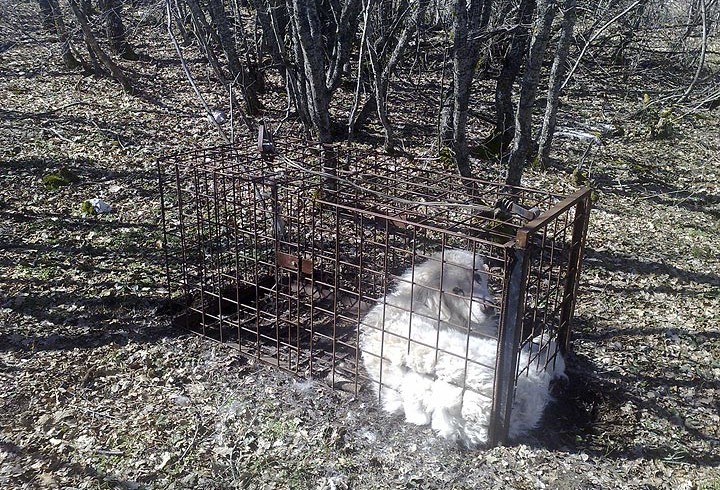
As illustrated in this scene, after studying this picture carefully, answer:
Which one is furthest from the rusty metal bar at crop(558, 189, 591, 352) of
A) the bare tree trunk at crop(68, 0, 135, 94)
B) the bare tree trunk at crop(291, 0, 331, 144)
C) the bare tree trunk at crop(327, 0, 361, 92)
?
the bare tree trunk at crop(68, 0, 135, 94)

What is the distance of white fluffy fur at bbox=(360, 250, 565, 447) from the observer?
3.72 metres

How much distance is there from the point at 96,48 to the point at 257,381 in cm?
843

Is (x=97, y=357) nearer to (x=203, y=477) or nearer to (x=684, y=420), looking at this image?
(x=203, y=477)

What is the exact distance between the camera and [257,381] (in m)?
4.36

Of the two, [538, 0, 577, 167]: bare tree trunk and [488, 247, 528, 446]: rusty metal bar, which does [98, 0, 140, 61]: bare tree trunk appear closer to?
[538, 0, 577, 167]: bare tree trunk

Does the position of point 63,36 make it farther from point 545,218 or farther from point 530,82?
point 545,218

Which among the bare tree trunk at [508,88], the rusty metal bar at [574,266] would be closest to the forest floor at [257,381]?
the rusty metal bar at [574,266]

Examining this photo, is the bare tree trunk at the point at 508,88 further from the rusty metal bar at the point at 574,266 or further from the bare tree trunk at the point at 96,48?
the bare tree trunk at the point at 96,48

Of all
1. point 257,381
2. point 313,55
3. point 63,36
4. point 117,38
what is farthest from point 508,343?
point 117,38

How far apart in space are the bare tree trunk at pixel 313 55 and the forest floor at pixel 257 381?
224cm

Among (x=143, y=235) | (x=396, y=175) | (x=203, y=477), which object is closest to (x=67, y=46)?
(x=143, y=235)

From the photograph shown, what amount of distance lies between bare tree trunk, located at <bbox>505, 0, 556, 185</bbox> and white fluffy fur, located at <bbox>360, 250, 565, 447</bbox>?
1888 mm

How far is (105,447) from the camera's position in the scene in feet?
12.3

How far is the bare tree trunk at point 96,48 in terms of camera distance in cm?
984
